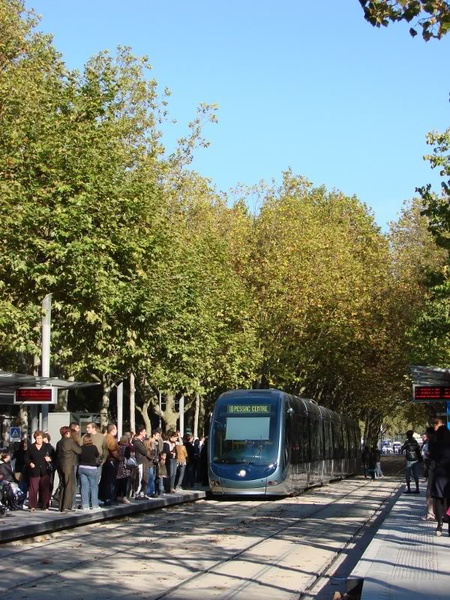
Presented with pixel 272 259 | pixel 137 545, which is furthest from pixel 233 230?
pixel 137 545

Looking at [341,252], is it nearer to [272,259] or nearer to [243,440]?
[272,259]

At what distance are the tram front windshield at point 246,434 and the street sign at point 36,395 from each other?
922 cm

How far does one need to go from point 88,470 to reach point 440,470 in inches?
334

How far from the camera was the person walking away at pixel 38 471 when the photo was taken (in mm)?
23516

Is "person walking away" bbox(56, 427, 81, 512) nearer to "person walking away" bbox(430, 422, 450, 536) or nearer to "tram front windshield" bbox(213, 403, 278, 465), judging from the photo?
"person walking away" bbox(430, 422, 450, 536)

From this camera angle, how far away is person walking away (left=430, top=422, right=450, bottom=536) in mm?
17547

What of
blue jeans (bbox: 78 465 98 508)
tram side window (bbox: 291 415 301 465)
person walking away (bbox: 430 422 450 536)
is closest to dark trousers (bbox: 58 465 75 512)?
blue jeans (bbox: 78 465 98 508)

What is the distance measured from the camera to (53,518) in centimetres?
2158

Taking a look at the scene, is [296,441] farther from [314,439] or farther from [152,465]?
[152,465]

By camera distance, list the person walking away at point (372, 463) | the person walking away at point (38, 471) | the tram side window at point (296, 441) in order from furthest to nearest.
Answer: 1. the person walking away at point (372, 463)
2. the tram side window at point (296, 441)
3. the person walking away at point (38, 471)

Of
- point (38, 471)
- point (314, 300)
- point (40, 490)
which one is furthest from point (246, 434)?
point (314, 300)

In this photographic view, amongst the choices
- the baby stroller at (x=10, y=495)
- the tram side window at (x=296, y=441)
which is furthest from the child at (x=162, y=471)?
the baby stroller at (x=10, y=495)

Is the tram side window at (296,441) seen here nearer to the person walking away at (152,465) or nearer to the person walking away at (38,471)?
the person walking away at (152,465)

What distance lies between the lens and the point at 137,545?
17.7 metres
